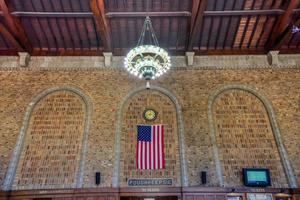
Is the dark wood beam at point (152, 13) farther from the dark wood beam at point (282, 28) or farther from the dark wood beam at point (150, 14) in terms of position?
the dark wood beam at point (282, 28)

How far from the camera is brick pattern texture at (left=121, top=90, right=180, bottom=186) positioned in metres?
9.87

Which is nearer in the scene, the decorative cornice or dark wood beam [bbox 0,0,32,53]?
dark wood beam [bbox 0,0,32,53]

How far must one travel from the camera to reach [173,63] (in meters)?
12.0

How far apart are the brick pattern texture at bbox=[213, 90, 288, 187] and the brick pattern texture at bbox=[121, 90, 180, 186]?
1757 millimetres

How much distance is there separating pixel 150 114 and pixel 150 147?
1.42 meters

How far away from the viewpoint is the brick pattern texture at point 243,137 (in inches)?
390

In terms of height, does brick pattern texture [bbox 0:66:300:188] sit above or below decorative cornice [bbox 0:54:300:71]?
below

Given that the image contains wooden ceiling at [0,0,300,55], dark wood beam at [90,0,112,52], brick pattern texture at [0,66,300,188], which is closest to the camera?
dark wood beam at [90,0,112,52]

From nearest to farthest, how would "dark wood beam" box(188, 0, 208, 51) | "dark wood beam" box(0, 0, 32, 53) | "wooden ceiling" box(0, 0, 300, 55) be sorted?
"dark wood beam" box(188, 0, 208, 51)
"dark wood beam" box(0, 0, 32, 53)
"wooden ceiling" box(0, 0, 300, 55)

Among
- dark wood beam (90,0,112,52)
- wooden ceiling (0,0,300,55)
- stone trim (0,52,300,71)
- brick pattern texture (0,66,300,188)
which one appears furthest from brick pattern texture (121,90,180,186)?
dark wood beam (90,0,112,52)

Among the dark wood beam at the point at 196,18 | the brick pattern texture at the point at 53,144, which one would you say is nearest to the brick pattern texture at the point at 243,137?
the dark wood beam at the point at 196,18

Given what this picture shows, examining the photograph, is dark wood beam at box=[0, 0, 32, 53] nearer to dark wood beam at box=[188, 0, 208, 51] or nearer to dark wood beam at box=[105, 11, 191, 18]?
dark wood beam at box=[105, 11, 191, 18]

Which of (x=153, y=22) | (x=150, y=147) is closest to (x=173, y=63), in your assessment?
(x=153, y=22)

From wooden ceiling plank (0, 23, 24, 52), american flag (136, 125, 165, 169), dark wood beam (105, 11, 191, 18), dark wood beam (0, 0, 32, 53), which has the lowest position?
american flag (136, 125, 165, 169)
